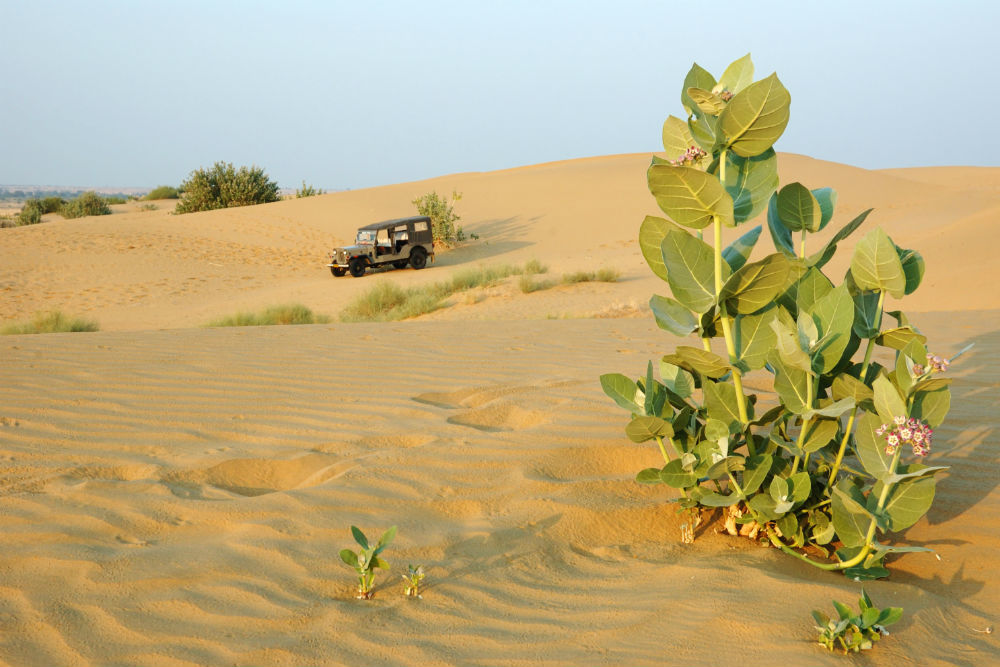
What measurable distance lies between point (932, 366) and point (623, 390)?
1.03 metres

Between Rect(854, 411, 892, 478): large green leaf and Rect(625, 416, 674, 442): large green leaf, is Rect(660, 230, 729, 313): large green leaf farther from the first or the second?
Rect(854, 411, 892, 478): large green leaf

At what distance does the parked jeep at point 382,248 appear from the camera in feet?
63.1

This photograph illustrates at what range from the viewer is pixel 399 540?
292cm

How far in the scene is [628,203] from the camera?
97.7 feet

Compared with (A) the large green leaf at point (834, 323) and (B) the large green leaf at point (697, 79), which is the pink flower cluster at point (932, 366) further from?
(B) the large green leaf at point (697, 79)

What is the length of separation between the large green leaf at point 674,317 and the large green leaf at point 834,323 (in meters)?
0.41

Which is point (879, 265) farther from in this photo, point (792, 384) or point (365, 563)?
point (365, 563)

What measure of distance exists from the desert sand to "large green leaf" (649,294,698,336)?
2.69 feet

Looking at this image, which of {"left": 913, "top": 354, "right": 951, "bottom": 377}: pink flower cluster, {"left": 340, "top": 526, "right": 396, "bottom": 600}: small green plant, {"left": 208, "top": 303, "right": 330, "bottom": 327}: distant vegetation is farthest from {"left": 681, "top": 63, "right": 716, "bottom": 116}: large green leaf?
{"left": 208, "top": 303, "right": 330, "bottom": 327}: distant vegetation

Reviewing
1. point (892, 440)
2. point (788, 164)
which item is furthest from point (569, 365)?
point (788, 164)

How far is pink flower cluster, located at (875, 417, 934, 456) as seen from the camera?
2.38 metres

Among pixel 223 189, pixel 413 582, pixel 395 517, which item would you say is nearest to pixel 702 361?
pixel 413 582

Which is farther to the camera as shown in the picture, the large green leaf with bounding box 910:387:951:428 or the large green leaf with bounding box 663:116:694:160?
the large green leaf with bounding box 663:116:694:160

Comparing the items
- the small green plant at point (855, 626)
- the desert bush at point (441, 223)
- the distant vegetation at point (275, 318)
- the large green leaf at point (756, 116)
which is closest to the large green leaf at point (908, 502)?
the small green plant at point (855, 626)
